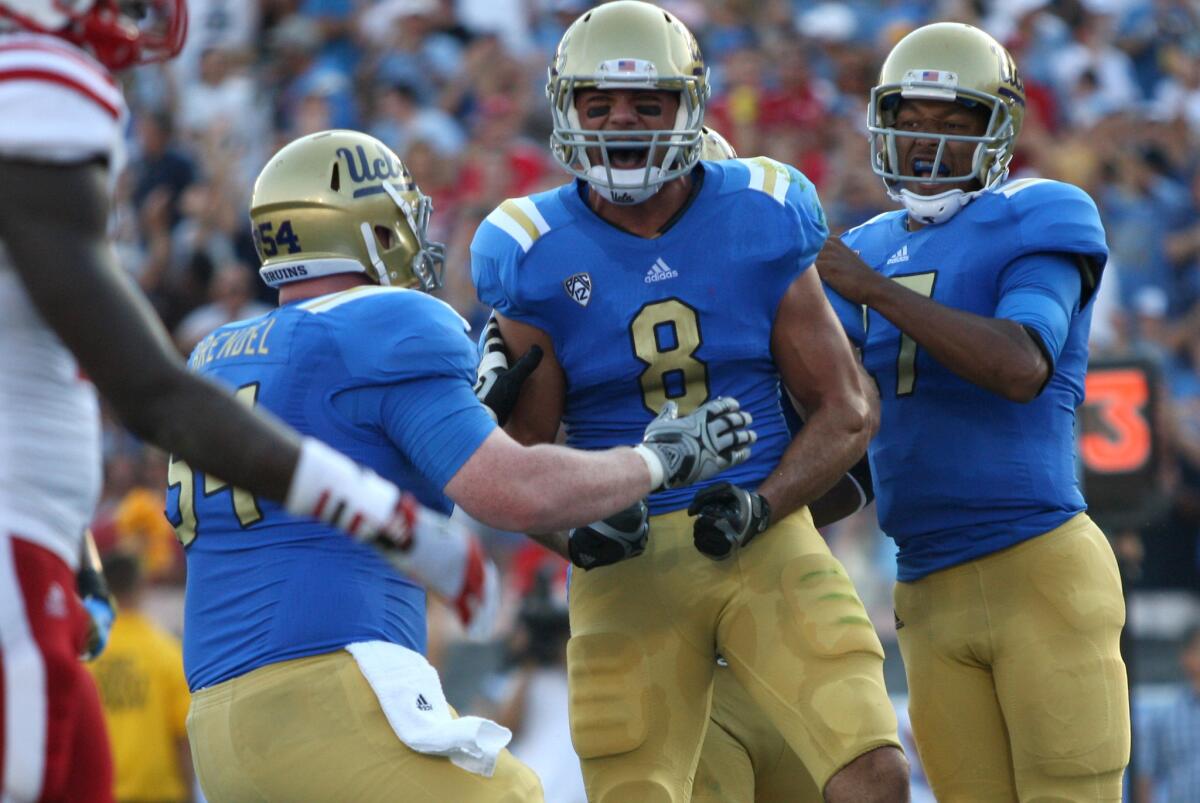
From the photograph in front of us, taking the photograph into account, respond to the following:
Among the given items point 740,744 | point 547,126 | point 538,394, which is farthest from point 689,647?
point 547,126

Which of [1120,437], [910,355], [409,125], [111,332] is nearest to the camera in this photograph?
[111,332]

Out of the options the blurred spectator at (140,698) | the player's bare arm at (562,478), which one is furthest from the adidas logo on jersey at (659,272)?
the blurred spectator at (140,698)

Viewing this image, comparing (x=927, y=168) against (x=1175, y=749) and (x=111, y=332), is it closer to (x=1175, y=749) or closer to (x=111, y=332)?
(x=111, y=332)

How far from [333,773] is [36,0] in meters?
1.48

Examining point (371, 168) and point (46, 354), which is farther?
point (371, 168)

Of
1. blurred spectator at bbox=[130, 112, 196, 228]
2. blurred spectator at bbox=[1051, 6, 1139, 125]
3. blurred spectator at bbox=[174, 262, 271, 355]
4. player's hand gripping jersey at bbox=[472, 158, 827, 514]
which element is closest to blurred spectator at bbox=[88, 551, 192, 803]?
blurred spectator at bbox=[174, 262, 271, 355]

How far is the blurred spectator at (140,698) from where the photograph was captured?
23.4 ft

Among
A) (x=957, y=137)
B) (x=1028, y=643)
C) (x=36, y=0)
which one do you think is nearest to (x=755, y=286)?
(x=957, y=137)

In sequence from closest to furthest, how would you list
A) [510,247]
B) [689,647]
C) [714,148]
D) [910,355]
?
1. [689,647]
2. [510,247]
3. [910,355]
4. [714,148]

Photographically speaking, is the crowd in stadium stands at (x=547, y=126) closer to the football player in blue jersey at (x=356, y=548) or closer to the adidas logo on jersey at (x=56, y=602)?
the football player in blue jersey at (x=356, y=548)

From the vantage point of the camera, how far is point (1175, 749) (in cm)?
768

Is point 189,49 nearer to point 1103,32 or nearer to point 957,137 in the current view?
point 1103,32

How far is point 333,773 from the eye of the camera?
11.1ft

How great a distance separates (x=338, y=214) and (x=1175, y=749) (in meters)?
5.10
